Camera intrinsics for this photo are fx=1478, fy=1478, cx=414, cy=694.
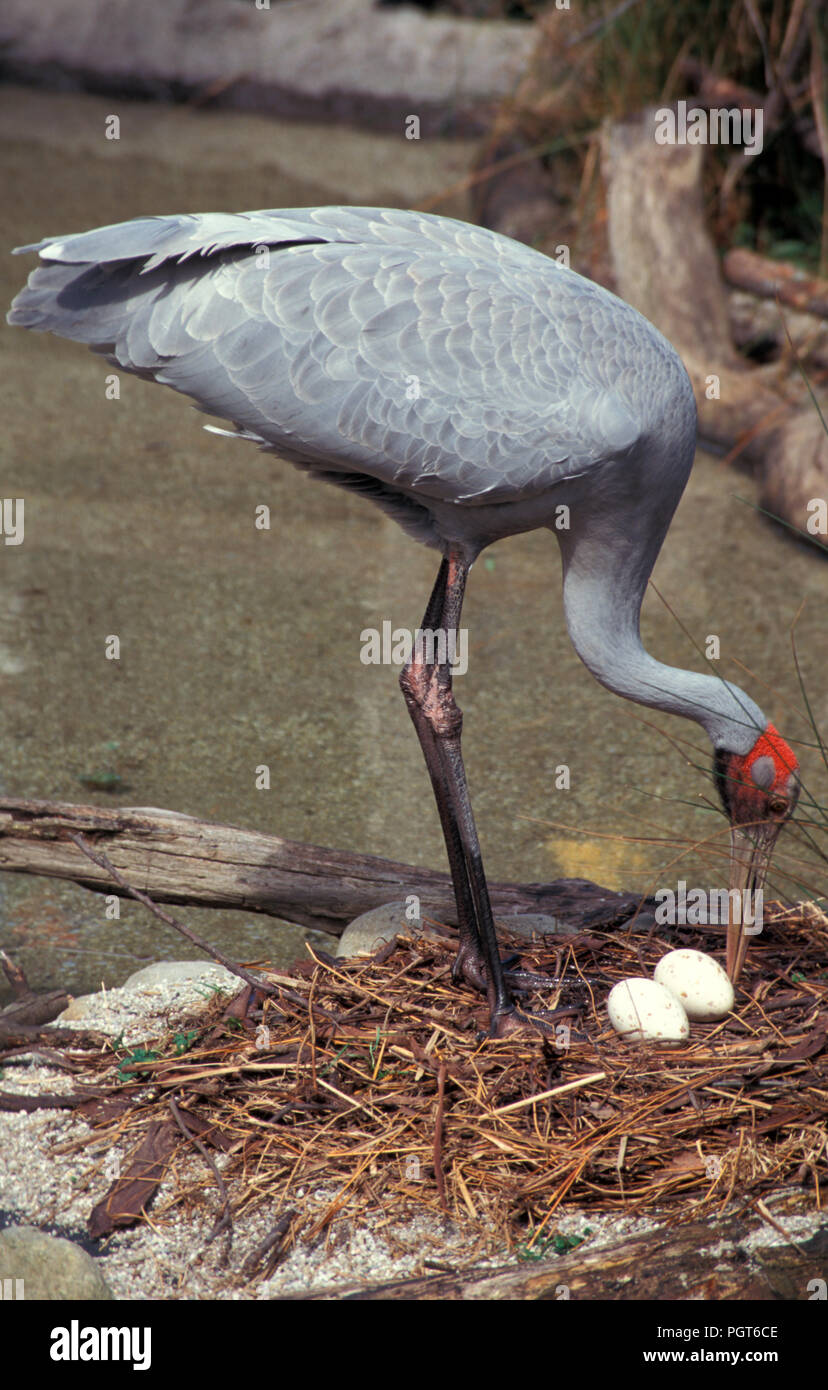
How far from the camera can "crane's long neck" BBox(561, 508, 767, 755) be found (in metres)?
3.10

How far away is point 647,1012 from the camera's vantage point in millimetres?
2875

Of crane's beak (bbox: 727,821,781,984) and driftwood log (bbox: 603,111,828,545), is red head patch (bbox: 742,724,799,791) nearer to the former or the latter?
crane's beak (bbox: 727,821,781,984)

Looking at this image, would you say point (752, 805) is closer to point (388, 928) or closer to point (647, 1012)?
point (647, 1012)

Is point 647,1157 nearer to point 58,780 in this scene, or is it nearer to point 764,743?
point 764,743

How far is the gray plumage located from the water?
21.0 inches

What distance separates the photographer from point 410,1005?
10.0 feet

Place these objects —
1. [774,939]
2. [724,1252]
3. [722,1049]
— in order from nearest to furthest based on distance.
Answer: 1. [724,1252]
2. [722,1049]
3. [774,939]

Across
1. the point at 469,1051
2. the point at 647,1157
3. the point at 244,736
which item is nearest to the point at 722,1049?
the point at 647,1157

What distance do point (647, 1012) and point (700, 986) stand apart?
15cm

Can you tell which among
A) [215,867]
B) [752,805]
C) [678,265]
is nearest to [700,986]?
[752,805]

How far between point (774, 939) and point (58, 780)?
82.7 inches

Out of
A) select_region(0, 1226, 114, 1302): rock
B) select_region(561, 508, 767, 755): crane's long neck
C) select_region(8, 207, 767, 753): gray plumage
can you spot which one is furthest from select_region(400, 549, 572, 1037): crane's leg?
select_region(0, 1226, 114, 1302): rock

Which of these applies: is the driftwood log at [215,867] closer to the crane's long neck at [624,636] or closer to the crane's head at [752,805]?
the crane's head at [752,805]

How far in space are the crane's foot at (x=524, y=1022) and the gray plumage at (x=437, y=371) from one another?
2.20 feet
